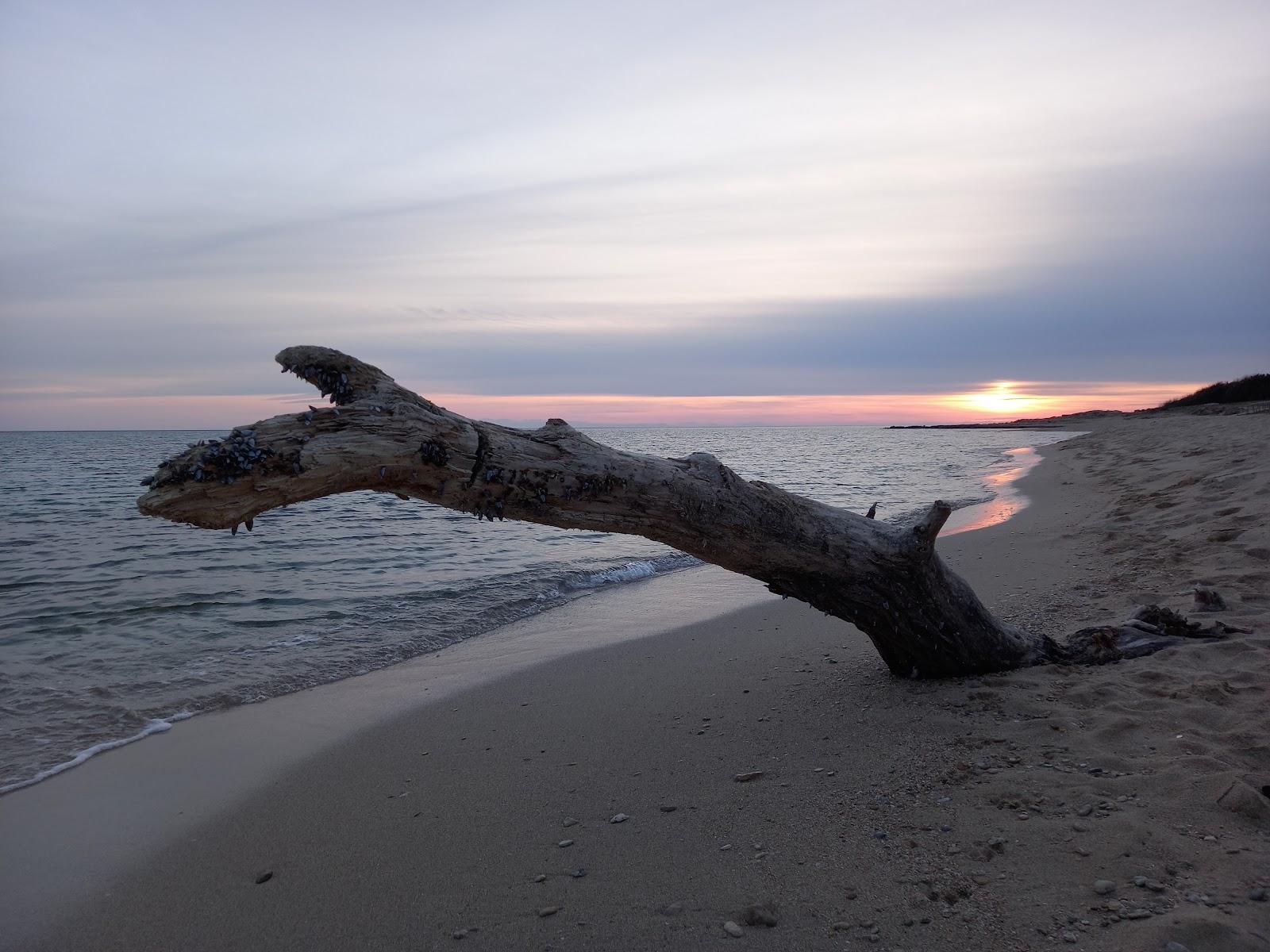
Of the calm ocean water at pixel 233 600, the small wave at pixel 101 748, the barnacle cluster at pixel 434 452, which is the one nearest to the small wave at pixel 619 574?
the calm ocean water at pixel 233 600

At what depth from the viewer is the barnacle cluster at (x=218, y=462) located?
2744 mm

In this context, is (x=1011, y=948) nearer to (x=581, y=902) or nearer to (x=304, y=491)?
(x=581, y=902)

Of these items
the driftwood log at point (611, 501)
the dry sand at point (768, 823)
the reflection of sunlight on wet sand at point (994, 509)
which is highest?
the driftwood log at point (611, 501)

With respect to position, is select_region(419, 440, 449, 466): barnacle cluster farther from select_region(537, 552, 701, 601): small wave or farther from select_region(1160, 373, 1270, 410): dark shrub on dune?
select_region(1160, 373, 1270, 410): dark shrub on dune

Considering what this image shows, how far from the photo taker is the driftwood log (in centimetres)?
294

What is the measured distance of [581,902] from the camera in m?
2.77

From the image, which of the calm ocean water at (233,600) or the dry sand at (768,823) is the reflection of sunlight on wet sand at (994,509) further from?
the dry sand at (768,823)

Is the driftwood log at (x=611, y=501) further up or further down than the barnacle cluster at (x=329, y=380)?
further down

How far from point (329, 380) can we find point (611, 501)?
1.47 m

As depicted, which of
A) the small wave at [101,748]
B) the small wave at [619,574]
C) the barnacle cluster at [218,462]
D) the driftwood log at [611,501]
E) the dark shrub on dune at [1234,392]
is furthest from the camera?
the dark shrub on dune at [1234,392]

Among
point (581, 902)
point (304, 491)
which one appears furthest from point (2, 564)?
point (581, 902)

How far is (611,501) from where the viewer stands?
387 cm

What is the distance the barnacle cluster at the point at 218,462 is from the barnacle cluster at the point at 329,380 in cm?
42

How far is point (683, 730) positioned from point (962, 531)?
9410 millimetres
